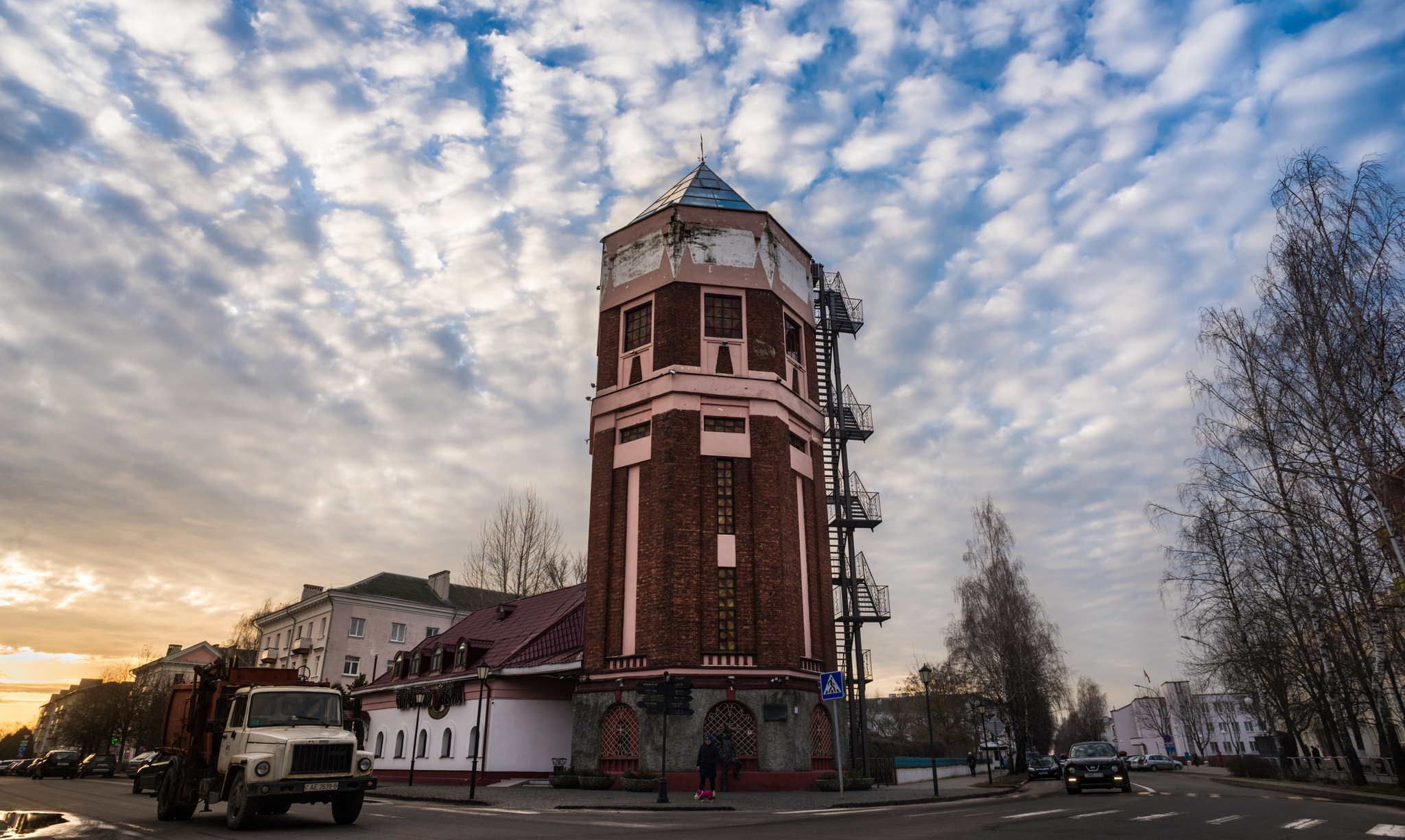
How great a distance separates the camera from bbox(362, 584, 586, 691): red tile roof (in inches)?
1200

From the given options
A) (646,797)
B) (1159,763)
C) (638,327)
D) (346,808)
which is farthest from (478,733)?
(1159,763)

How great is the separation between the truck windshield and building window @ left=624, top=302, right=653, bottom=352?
18771 mm

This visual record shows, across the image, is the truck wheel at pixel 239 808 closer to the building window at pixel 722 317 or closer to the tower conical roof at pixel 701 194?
the building window at pixel 722 317

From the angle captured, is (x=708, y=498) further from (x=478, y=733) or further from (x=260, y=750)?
(x=260, y=750)

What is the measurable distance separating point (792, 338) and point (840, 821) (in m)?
21.2

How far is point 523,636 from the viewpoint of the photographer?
3309 cm

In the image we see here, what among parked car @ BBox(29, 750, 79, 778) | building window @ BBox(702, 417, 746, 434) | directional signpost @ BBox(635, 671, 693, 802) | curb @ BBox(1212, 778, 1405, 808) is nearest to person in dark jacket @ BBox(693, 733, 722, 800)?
directional signpost @ BBox(635, 671, 693, 802)

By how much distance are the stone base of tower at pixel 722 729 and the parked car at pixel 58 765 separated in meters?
33.4

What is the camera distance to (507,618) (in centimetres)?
3731

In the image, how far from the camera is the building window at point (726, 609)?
84.9ft

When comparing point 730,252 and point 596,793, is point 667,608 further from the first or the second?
point 730,252

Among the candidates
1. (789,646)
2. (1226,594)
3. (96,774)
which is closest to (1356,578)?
(1226,594)

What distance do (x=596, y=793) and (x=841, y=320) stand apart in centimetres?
2353

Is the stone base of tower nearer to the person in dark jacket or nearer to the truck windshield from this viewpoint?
the person in dark jacket
